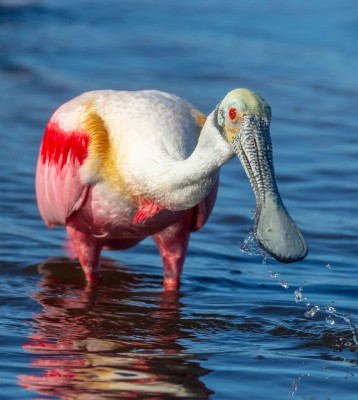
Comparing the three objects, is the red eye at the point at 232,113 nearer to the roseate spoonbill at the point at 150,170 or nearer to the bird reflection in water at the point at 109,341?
the roseate spoonbill at the point at 150,170

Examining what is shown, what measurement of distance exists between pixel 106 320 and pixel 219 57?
11151 millimetres

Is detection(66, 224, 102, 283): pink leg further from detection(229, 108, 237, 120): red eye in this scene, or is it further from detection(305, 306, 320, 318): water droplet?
detection(229, 108, 237, 120): red eye

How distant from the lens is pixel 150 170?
8039mm

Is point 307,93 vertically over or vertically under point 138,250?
over

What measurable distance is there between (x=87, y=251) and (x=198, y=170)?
190 cm

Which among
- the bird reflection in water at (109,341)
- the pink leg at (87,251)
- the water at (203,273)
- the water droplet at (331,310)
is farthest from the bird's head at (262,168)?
the pink leg at (87,251)

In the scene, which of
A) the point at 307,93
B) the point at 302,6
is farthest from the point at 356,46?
the point at 302,6

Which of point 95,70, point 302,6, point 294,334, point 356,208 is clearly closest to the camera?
point 294,334

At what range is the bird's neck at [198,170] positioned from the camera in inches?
297

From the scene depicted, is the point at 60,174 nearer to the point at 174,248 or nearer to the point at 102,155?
the point at 102,155

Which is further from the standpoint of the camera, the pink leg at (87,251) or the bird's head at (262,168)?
the pink leg at (87,251)

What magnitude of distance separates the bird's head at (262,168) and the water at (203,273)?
25.2 inches

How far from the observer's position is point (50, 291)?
9203mm

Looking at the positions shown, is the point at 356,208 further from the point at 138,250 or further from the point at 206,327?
the point at 206,327
